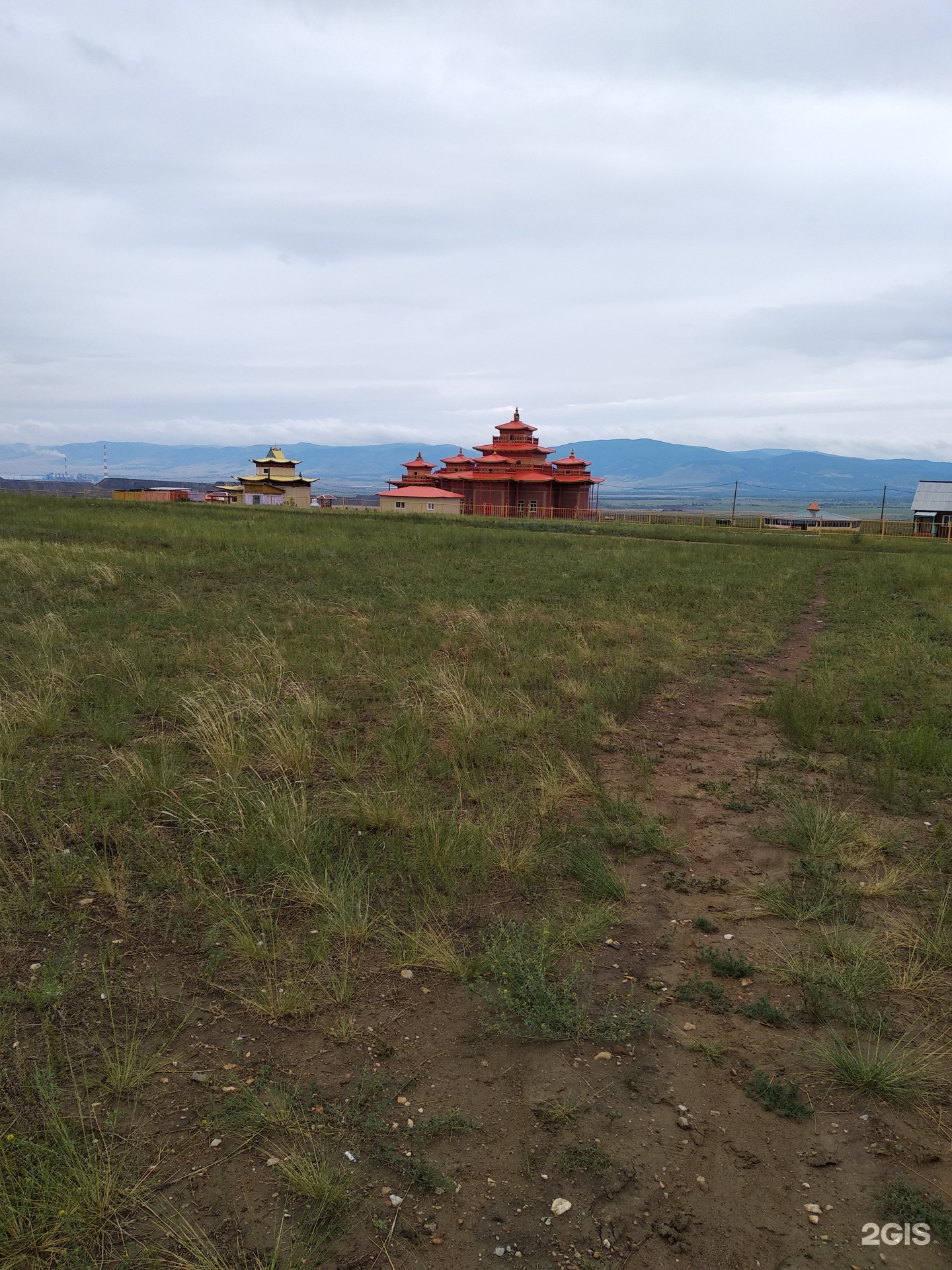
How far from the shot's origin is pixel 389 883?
5059 millimetres

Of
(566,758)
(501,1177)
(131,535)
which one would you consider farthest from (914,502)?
(501,1177)

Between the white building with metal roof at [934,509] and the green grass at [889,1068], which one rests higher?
the white building with metal roof at [934,509]

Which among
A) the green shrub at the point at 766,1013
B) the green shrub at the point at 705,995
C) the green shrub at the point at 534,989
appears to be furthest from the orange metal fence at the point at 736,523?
the green shrub at the point at 766,1013

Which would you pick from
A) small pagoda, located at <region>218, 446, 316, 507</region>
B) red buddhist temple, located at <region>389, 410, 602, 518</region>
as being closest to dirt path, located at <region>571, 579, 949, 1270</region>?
red buddhist temple, located at <region>389, 410, 602, 518</region>

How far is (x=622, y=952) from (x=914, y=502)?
6922 cm

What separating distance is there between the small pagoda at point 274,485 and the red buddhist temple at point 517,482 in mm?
12254

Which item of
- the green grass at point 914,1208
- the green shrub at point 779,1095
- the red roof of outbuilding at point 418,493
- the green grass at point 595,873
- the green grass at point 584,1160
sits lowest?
the green grass at point 584,1160

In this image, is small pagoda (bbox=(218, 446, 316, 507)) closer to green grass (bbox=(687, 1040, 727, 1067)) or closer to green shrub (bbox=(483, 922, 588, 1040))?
green shrub (bbox=(483, 922, 588, 1040))

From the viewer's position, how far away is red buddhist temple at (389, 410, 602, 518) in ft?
220

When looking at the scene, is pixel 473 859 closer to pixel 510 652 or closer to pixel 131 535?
pixel 510 652

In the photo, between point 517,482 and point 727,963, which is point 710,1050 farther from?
point 517,482

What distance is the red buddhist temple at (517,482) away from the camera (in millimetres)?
67000

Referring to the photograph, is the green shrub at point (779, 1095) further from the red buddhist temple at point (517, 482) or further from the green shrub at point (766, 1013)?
the red buddhist temple at point (517, 482)

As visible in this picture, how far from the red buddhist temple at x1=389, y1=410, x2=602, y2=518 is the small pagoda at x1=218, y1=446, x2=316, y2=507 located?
12.3 meters
